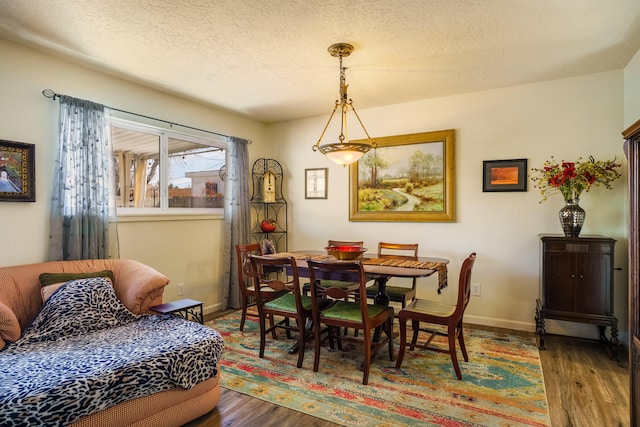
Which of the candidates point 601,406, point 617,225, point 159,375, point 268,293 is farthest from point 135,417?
point 617,225

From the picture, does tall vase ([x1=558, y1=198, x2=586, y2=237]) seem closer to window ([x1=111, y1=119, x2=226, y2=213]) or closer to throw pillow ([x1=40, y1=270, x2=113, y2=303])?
window ([x1=111, y1=119, x2=226, y2=213])

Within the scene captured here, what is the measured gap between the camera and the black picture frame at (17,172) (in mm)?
2639

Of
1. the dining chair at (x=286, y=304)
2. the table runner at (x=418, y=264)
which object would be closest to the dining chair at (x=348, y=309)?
the dining chair at (x=286, y=304)

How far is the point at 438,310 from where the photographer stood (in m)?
2.72

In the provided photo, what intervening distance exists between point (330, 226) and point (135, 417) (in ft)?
10.7

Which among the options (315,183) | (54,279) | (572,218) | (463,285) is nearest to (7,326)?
(54,279)

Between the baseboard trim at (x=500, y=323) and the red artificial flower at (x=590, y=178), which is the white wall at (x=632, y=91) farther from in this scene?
the baseboard trim at (x=500, y=323)

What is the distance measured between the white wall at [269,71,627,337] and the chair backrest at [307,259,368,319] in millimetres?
1844

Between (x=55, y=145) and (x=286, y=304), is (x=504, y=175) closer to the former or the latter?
(x=286, y=304)

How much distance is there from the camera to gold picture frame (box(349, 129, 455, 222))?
13.2 ft

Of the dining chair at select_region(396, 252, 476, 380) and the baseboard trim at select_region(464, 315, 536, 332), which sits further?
the baseboard trim at select_region(464, 315, 536, 332)

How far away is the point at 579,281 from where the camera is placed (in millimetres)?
3057

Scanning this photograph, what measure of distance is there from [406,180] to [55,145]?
348 cm

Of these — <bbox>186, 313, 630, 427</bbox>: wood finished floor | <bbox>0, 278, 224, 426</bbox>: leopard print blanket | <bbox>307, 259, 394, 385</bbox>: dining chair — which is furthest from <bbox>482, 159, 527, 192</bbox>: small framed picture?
<bbox>0, 278, 224, 426</bbox>: leopard print blanket
